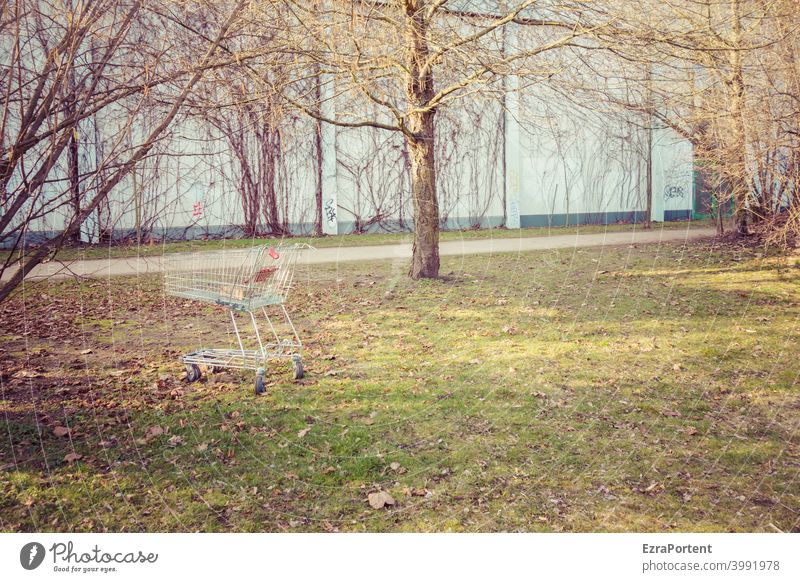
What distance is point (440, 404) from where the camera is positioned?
3002 mm

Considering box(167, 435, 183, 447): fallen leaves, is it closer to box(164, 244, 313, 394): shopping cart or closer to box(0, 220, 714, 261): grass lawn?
box(164, 244, 313, 394): shopping cart

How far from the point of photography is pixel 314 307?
142 inches

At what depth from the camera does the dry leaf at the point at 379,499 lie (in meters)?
2.38

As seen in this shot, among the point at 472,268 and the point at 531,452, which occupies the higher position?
the point at 472,268

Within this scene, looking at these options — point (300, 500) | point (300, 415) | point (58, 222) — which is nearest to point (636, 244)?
point (300, 415)

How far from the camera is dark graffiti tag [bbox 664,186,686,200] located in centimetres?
371

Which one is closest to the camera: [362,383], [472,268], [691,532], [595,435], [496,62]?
[691,532]

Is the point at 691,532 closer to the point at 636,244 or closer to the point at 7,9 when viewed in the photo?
the point at 636,244

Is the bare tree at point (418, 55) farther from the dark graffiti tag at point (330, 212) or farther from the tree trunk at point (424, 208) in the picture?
the dark graffiti tag at point (330, 212)

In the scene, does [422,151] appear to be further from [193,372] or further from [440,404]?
[193,372]

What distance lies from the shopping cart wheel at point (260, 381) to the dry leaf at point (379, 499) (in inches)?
37.3

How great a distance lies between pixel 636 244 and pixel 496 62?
1.26 metres

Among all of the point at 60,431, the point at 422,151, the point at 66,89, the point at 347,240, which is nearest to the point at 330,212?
the point at 347,240

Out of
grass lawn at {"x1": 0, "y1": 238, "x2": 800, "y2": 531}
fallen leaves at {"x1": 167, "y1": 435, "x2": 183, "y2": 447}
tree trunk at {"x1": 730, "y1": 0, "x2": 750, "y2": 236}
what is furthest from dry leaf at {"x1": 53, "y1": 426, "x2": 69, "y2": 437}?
tree trunk at {"x1": 730, "y1": 0, "x2": 750, "y2": 236}
